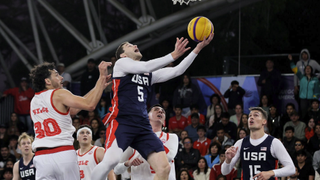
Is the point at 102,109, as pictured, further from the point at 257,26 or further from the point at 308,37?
the point at 308,37

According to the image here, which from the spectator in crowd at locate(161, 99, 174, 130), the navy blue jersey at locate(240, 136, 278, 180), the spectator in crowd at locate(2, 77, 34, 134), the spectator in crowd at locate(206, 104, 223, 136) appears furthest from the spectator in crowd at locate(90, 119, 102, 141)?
the navy blue jersey at locate(240, 136, 278, 180)

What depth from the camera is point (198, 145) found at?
1262cm

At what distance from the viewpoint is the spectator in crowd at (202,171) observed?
1141 cm

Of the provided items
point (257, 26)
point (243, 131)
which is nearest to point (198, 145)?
point (243, 131)

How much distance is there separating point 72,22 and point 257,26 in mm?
6681

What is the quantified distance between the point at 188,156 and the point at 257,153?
5.05 meters

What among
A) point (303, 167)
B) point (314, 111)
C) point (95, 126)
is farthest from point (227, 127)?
point (95, 126)

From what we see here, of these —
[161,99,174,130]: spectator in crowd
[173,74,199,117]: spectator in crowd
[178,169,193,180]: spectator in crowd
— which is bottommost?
[178,169,193,180]: spectator in crowd

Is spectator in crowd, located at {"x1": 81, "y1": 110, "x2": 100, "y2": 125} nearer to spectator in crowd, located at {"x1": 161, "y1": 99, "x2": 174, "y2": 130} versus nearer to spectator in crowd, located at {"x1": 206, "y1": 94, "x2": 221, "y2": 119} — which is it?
spectator in crowd, located at {"x1": 161, "y1": 99, "x2": 174, "y2": 130}

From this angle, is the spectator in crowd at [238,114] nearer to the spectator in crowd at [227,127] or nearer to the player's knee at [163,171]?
the spectator in crowd at [227,127]

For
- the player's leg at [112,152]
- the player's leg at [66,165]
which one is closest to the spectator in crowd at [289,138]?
the player's leg at [112,152]

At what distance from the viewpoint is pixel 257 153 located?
7.14 meters

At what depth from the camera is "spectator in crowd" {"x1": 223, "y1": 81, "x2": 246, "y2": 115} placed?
13.7m

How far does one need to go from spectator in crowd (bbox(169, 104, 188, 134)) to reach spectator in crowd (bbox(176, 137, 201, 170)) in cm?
142
